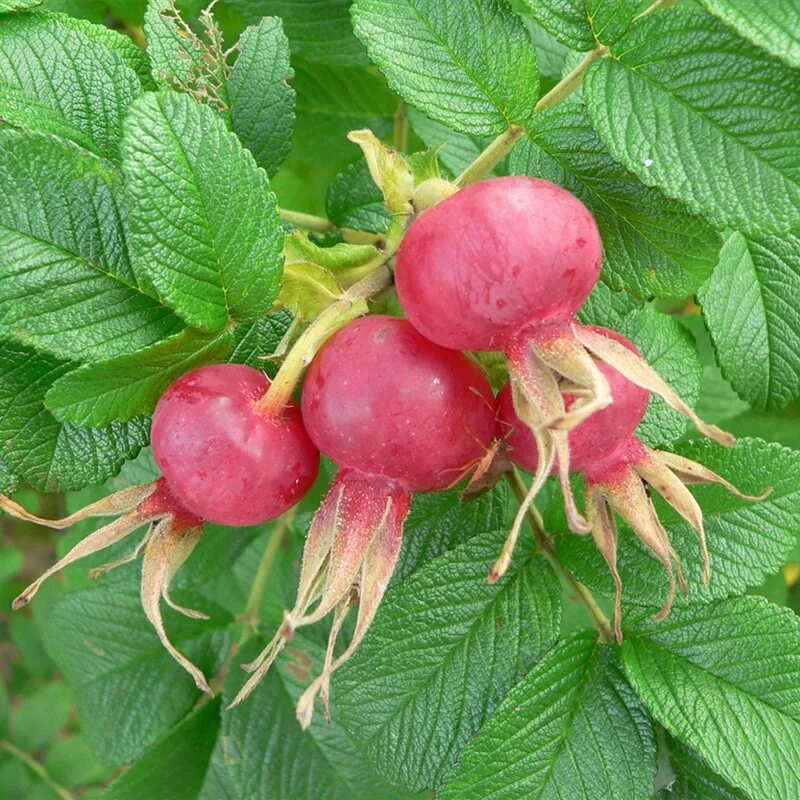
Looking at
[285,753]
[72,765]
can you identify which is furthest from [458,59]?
[72,765]

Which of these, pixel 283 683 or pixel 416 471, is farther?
pixel 283 683

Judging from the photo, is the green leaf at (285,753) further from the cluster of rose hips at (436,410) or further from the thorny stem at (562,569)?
the cluster of rose hips at (436,410)

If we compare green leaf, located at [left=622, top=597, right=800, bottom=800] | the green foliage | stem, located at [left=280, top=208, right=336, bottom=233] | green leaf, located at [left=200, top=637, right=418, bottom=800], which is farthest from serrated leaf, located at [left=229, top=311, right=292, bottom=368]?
green leaf, located at [left=200, top=637, right=418, bottom=800]

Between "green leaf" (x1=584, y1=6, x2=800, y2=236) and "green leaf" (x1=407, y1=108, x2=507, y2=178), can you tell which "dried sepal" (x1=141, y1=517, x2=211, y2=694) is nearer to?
"green leaf" (x1=584, y1=6, x2=800, y2=236)

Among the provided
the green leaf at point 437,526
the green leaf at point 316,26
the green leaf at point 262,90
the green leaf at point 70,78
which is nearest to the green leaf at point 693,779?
the green leaf at point 437,526

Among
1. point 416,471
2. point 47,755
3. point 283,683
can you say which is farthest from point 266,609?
point 416,471

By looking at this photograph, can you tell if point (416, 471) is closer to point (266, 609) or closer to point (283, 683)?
point (283, 683)

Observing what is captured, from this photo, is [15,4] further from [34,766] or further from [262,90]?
[34,766]
